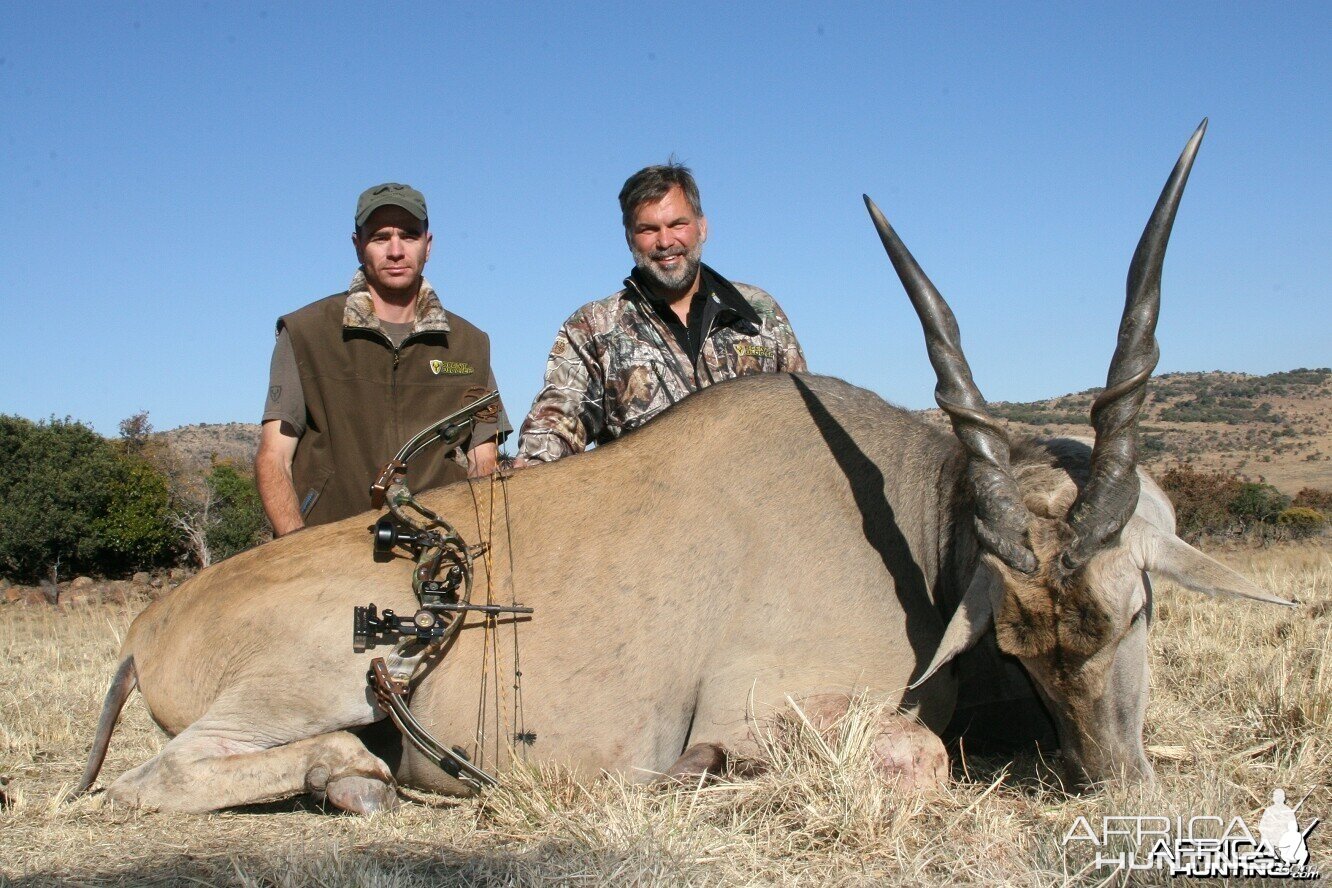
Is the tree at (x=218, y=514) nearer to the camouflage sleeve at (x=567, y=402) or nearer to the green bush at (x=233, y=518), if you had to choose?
the green bush at (x=233, y=518)

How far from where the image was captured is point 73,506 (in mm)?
25906

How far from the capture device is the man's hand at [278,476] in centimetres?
624

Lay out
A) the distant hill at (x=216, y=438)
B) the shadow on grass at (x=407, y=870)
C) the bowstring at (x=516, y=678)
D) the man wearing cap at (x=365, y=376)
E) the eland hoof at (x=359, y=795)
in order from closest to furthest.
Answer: the shadow on grass at (x=407, y=870) → the eland hoof at (x=359, y=795) → the bowstring at (x=516, y=678) → the man wearing cap at (x=365, y=376) → the distant hill at (x=216, y=438)

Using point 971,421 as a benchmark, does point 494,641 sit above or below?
below

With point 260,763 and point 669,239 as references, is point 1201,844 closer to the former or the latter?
point 260,763

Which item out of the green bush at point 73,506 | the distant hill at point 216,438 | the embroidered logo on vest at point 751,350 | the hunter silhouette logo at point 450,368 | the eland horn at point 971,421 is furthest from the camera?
the distant hill at point 216,438

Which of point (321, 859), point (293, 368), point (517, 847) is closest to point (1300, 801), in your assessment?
point (517, 847)

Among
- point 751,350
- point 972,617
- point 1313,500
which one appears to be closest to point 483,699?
point 972,617

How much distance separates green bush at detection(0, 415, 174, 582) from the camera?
25.1 meters

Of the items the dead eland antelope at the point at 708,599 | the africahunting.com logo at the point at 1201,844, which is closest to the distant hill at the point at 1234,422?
the dead eland antelope at the point at 708,599

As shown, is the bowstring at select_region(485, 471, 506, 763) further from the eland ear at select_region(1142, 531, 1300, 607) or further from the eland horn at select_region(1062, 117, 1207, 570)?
the eland ear at select_region(1142, 531, 1300, 607)

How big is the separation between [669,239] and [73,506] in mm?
23459

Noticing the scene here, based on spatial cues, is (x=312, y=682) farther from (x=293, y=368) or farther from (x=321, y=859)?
(x=293, y=368)

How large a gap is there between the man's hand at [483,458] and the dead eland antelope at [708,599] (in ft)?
6.68
